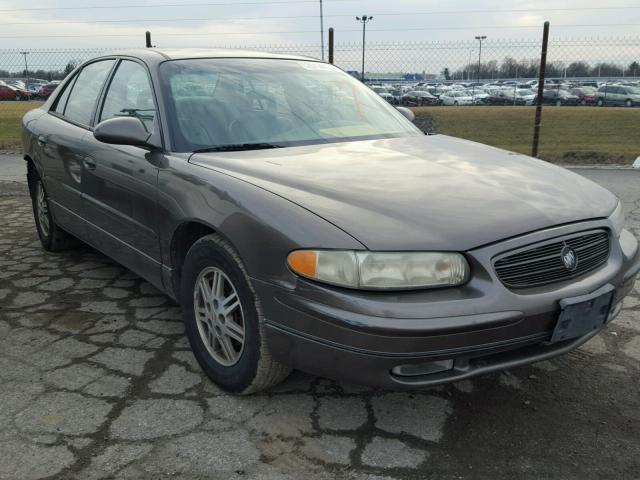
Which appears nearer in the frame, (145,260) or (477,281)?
(477,281)

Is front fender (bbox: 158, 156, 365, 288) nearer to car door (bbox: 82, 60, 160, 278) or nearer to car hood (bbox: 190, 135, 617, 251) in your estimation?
car hood (bbox: 190, 135, 617, 251)

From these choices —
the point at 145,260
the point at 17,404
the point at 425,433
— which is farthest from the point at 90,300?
the point at 425,433

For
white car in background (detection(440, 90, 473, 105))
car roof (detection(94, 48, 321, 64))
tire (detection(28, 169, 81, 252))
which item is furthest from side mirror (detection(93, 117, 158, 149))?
white car in background (detection(440, 90, 473, 105))

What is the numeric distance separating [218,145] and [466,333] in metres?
1.58

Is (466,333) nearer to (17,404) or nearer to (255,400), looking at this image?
(255,400)

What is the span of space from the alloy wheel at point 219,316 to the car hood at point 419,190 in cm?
49

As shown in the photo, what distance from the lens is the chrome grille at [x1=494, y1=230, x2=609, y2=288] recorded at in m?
2.22

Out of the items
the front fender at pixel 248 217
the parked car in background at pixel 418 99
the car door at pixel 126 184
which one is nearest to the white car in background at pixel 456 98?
the parked car in background at pixel 418 99

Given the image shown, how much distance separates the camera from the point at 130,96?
3559mm

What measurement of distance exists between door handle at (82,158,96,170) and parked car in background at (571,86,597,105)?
38.2 m

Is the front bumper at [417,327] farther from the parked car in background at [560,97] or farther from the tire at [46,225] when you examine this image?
the parked car in background at [560,97]

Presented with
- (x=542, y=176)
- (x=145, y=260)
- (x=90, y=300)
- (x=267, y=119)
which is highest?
(x=267, y=119)

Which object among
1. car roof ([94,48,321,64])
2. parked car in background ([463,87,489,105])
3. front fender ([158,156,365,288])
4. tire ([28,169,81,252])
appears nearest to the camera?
front fender ([158,156,365,288])

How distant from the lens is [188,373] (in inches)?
116
